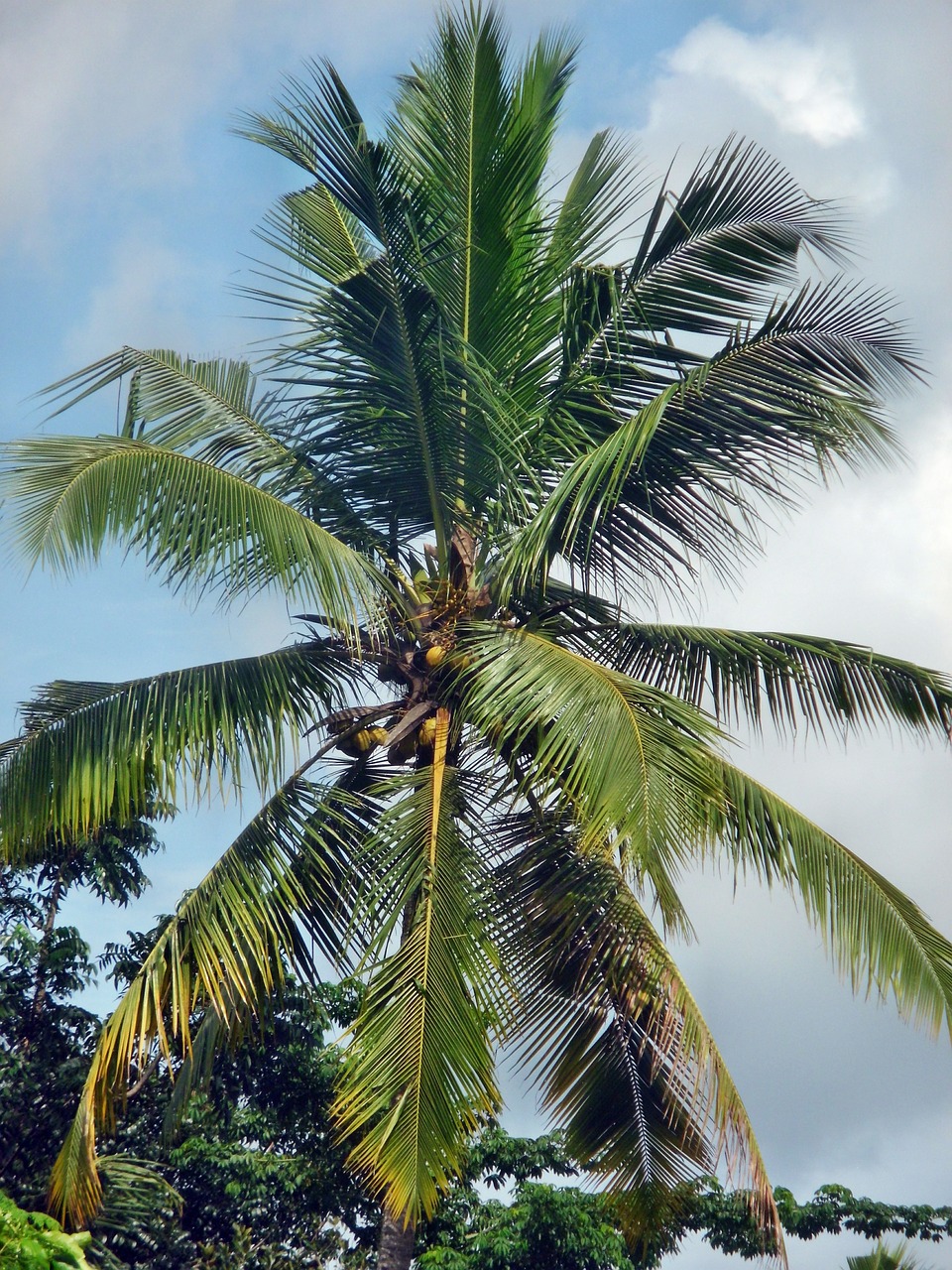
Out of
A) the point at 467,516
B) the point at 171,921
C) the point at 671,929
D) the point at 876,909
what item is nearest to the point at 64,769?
the point at 171,921

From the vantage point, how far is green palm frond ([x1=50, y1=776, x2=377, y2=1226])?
575 cm

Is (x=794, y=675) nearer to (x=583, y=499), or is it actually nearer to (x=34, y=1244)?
(x=583, y=499)

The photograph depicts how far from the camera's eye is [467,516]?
7.12 meters

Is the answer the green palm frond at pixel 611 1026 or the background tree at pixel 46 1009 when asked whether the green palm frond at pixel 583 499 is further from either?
the background tree at pixel 46 1009

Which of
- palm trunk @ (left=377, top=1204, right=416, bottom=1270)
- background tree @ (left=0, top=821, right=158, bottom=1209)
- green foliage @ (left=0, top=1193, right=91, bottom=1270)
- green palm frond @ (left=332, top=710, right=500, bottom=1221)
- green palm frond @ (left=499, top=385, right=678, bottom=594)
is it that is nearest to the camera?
green foliage @ (left=0, top=1193, right=91, bottom=1270)

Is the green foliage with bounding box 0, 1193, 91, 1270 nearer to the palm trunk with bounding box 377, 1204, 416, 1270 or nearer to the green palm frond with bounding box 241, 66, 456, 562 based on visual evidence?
the palm trunk with bounding box 377, 1204, 416, 1270

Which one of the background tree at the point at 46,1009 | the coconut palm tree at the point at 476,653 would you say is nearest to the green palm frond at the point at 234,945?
the coconut palm tree at the point at 476,653

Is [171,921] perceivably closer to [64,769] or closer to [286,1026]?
[64,769]

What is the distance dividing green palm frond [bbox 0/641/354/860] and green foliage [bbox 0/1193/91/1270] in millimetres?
1851

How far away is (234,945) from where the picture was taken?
20.1 feet

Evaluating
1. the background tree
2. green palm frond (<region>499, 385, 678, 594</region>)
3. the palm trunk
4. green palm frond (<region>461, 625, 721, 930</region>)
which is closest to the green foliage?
the palm trunk

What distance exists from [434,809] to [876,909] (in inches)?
80.8

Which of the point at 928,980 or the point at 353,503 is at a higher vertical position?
the point at 353,503

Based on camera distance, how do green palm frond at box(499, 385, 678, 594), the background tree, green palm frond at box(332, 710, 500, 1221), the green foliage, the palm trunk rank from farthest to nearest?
the background tree, green palm frond at box(499, 385, 678, 594), the palm trunk, green palm frond at box(332, 710, 500, 1221), the green foliage
